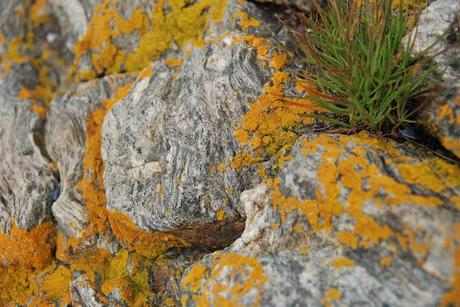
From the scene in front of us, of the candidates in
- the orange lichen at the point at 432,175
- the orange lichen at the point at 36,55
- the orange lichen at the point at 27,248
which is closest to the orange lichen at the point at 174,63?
the orange lichen at the point at 36,55

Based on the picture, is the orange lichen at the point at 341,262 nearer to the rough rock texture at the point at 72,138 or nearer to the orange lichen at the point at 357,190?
the orange lichen at the point at 357,190

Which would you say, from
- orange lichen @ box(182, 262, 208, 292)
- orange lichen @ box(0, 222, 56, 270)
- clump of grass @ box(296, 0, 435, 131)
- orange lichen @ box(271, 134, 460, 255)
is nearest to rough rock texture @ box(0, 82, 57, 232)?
orange lichen @ box(0, 222, 56, 270)

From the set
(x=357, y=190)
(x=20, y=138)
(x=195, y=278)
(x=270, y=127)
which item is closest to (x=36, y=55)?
(x=20, y=138)

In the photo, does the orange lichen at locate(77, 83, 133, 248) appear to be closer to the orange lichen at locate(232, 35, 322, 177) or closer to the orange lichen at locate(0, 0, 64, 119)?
the orange lichen at locate(0, 0, 64, 119)

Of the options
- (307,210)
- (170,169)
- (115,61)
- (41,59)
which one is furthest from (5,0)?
(307,210)

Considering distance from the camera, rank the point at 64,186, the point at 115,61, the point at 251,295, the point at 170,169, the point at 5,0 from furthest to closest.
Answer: the point at 5,0
the point at 115,61
the point at 64,186
the point at 170,169
the point at 251,295

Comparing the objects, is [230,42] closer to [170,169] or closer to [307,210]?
[170,169]
